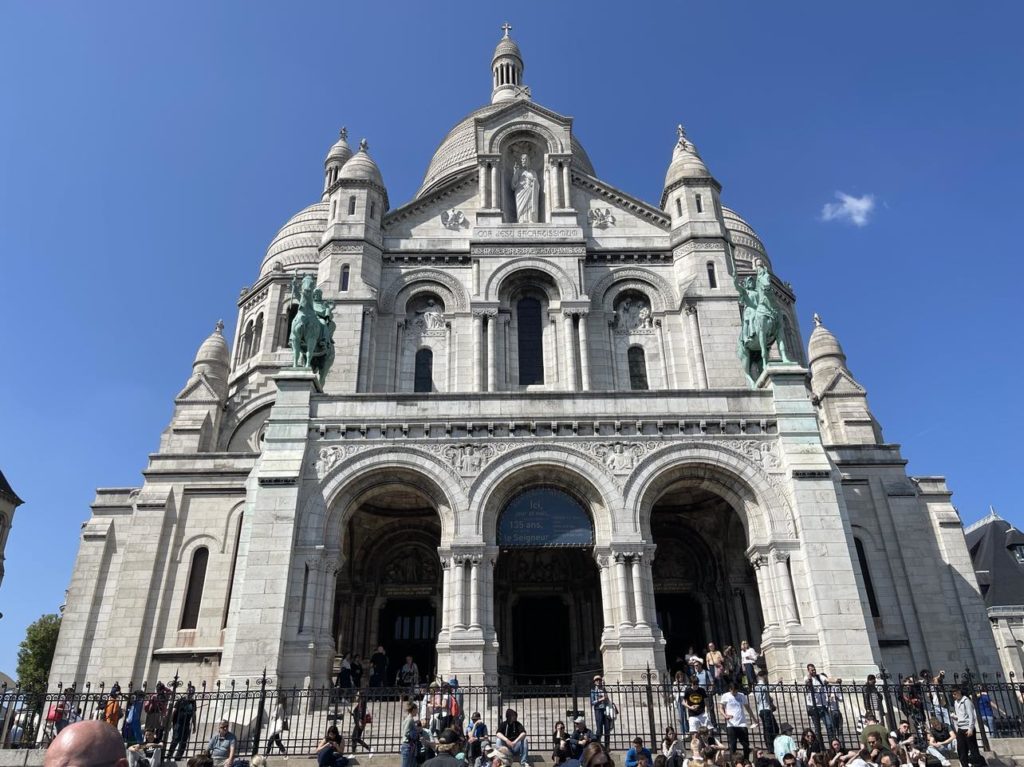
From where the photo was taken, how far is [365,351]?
27156 mm

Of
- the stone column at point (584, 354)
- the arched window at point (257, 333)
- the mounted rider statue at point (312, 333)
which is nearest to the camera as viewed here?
the mounted rider statue at point (312, 333)

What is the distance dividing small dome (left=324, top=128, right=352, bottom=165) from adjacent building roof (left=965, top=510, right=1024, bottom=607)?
140 feet

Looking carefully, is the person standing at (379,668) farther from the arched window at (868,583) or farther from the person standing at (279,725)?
the arched window at (868,583)

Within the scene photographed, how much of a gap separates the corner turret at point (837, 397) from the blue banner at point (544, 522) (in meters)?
14.6

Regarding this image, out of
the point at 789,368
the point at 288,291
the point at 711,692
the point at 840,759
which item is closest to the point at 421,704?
the point at 711,692

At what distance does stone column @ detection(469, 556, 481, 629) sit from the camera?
19.1 meters

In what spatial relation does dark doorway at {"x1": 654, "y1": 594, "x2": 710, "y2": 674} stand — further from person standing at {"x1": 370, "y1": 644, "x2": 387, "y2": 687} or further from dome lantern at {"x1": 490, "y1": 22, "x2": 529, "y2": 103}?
dome lantern at {"x1": 490, "y1": 22, "x2": 529, "y2": 103}

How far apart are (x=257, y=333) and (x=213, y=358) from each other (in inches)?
189

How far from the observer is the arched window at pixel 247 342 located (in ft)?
125

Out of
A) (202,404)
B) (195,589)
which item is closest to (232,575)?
(195,589)

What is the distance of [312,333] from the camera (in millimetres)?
23219

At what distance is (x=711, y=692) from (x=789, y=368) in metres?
9.75

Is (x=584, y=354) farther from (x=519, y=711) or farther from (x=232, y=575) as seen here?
(x=232, y=575)

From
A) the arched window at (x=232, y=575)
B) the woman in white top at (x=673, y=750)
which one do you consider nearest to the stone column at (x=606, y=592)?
the woman in white top at (x=673, y=750)
